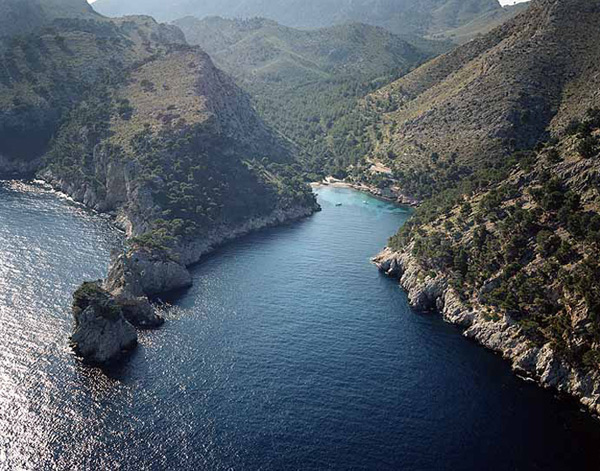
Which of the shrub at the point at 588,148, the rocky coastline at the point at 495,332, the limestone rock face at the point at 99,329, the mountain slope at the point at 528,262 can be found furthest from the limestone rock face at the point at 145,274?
the shrub at the point at 588,148

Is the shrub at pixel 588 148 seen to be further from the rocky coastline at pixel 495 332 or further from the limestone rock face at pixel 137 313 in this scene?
the limestone rock face at pixel 137 313

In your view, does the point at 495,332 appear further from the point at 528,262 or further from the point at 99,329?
the point at 99,329

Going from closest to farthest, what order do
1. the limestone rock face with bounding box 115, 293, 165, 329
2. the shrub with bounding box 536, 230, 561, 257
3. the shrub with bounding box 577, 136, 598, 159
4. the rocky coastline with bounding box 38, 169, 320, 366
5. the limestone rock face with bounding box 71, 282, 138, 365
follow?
the limestone rock face with bounding box 71, 282, 138, 365, the rocky coastline with bounding box 38, 169, 320, 366, the shrub with bounding box 536, 230, 561, 257, the limestone rock face with bounding box 115, 293, 165, 329, the shrub with bounding box 577, 136, 598, 159

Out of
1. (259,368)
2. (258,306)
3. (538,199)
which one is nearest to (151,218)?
(258,306)

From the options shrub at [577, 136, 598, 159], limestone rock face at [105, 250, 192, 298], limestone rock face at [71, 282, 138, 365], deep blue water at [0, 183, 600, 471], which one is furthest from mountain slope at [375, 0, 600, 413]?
limestone rock face at [71, 282, 138, 365]

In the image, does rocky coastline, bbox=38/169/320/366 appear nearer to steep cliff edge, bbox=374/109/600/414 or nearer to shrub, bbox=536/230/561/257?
steep cliff edge, bbox=374/109/600/414

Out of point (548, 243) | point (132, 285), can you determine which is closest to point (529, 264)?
point (548, 243)

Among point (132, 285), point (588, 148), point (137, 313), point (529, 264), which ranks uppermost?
point (588, 148)
